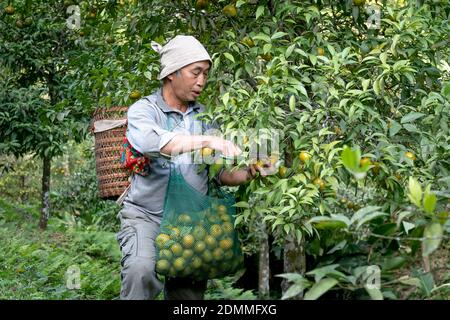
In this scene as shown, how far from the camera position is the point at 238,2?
3717mm

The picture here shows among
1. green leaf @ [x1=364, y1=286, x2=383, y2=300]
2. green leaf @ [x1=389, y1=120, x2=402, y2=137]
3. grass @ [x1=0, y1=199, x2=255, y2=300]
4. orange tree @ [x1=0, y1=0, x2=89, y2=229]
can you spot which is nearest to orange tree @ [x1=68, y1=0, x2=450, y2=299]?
green leaf @ [x1=389, y1=120, x2=402, y2=137]

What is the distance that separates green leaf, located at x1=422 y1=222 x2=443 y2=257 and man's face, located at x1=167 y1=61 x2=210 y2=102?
1.67 meters

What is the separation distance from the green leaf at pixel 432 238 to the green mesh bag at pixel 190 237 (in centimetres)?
138

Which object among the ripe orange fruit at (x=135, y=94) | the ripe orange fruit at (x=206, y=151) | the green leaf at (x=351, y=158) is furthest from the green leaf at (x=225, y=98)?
the green leaf at (x=351, y=158)

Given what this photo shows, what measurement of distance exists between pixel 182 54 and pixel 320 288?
169 cm

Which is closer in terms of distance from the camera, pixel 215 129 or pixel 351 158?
pixel 351 158

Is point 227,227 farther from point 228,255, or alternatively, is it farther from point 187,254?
point 187,254

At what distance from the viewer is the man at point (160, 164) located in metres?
3.39

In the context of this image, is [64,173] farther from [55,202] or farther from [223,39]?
[223,39]

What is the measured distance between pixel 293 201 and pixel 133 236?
2.38 feet

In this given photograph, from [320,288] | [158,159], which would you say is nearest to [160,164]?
[158,159]

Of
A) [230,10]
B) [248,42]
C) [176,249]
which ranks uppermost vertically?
[230,10]

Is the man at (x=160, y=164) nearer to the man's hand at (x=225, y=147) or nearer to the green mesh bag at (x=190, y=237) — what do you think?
the green mesh bag at (x=190, y=237)

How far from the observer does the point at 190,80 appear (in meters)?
3.59
